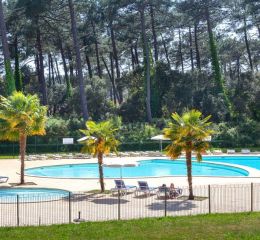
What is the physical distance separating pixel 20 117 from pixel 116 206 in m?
10.1

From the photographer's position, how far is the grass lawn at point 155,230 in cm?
1479

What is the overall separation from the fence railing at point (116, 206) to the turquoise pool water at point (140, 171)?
35.4 ft

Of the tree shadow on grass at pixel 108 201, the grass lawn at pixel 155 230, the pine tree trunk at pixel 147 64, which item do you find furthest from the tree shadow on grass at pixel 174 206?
the pine tree trunk at pixel 147 64

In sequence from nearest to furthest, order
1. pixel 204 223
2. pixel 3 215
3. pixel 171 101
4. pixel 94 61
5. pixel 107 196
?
1. pixel 204 223
2. pixel 3 215
3. pixel 107 196
4. pixel 171 101
5. pixel 94 61

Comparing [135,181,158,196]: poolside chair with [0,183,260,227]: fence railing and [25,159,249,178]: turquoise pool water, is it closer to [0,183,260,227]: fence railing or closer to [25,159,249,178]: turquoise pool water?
[0,183,260,227]: fence railing

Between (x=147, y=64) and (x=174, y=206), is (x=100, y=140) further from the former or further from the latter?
(x=147, y=64)

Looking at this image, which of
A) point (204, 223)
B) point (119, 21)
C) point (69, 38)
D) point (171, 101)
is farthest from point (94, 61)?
point (204, 223)

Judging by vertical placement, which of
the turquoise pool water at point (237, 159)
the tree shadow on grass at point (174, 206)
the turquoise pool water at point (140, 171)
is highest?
the turquoise pool water at point (237, 159)

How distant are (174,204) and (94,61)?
184 ft

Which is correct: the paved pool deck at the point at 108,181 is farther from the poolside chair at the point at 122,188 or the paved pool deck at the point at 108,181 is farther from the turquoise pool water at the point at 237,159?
the turquoise pool water at the point at 237,159

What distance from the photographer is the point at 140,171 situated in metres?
37.8

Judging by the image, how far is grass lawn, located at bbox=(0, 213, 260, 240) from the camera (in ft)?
48.5

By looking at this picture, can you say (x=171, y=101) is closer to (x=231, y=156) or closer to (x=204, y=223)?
(x=231, y=156)

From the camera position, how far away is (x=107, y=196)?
23922mm
